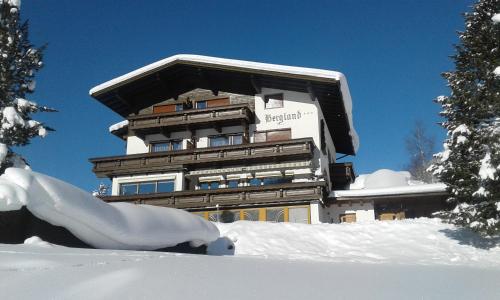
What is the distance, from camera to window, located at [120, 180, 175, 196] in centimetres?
2606

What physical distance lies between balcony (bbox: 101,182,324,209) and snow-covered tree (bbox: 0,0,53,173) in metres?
7.41

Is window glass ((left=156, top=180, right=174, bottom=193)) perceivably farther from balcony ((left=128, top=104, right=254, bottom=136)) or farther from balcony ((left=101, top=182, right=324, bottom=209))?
balcony ((left=128, top=104, right=254, bottom=136))

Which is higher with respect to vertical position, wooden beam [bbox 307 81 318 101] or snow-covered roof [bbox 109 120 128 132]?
wooden beam [bbox 307 81 318 101]

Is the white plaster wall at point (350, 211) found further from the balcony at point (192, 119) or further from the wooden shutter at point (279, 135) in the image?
the balcony at point (192, 119)

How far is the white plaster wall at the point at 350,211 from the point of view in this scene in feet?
80.2

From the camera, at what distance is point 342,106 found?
88.9 feet

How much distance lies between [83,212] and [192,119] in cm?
1850

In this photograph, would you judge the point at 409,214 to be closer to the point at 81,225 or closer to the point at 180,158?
the point at 180,158

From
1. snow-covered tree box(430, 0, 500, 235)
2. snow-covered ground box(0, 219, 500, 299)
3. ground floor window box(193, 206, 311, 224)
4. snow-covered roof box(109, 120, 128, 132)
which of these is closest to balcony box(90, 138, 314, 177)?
ground floor window box(193, 206, 311, 224)

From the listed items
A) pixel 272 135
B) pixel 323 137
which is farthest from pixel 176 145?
pixel 323 137

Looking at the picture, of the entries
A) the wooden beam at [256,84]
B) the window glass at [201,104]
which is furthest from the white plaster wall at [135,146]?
the wooden beam at [256,84]

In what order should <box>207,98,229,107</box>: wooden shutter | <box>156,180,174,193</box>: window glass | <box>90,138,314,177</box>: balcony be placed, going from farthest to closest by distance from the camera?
1. <box>207,98,229,107</box>: wooden shutter
2. <box>156,180,174,193</box>: window glass
3. <box>90,138,314,177</box>: balcony

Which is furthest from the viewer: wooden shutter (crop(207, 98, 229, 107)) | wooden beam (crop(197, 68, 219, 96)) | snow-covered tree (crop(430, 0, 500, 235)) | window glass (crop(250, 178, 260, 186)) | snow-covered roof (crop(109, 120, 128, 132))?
snow-covered roof (crop(109, 120, 128, 132))

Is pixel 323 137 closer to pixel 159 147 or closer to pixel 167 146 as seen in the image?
pixel 167 146
